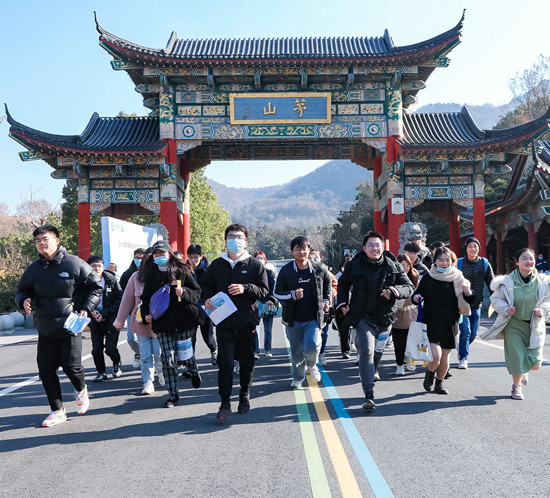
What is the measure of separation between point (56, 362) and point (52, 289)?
2.60ft

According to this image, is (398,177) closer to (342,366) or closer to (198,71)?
(198,71)

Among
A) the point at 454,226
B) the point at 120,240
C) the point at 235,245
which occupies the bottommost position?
the point at 235,245

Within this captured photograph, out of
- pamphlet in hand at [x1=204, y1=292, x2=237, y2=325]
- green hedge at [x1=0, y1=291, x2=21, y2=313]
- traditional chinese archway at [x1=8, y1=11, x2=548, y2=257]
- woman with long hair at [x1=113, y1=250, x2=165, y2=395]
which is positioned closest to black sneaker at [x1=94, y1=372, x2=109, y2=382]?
woman with long hair at [x1=113, y1=250, x2=165, y2=395]

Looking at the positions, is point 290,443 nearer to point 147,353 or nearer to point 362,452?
point 362,452

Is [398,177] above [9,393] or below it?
above

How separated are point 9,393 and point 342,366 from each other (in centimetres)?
489

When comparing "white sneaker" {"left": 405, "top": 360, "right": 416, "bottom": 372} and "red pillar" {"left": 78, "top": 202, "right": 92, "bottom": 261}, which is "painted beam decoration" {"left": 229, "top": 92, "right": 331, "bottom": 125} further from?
"white sneaker" {"left": 405, "top": 360, "right": 416, "bottom": 372}

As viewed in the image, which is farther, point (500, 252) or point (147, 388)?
point (500, 252)

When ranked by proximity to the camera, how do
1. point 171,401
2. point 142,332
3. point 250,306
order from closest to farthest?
point 250,306, point 171,401, point 142,332

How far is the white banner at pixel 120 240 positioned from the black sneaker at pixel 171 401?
27.6 ft

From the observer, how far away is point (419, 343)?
650 centimetres

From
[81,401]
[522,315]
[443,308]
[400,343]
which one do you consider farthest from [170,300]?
[522,315]

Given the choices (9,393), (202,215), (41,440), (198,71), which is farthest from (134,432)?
(202,215)

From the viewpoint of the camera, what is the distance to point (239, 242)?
5766 millimetres
